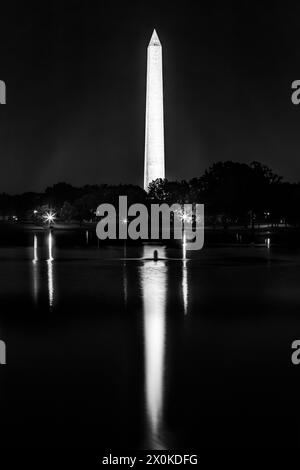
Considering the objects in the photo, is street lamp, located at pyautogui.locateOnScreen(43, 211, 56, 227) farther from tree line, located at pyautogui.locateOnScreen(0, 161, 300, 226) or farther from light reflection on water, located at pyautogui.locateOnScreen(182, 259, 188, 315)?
light reflection on water, located at pyautogui.locateOnScreen(182, 259, 188, 315)

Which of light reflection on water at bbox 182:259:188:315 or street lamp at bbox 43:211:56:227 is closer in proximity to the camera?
light reflection on water at bbox 182:259:188:315

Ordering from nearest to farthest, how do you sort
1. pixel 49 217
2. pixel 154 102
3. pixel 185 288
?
pixel 185 288, pixel 154 102, pixel 49 217

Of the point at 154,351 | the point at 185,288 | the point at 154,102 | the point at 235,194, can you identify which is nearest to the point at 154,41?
the point at 154,102

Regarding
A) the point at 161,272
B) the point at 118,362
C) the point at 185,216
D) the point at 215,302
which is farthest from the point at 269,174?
the point at 118,362

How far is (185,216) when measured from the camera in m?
101

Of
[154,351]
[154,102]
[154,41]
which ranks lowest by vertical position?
[154,351]

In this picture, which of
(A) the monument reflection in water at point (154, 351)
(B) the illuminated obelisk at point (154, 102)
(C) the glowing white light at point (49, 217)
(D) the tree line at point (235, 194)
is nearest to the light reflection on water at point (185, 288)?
(A) the monument reflection in water at point (154, 351)

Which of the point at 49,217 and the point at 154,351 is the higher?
the point at 49,217

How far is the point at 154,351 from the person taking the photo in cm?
1009

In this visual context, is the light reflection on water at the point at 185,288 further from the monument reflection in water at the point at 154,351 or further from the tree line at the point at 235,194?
the tree line at the point at 235,194

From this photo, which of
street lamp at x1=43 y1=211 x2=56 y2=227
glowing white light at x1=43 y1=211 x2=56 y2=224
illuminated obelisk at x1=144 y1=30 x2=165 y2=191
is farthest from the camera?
glowing white light at x1=43 y1=211 x2=56 y2=224

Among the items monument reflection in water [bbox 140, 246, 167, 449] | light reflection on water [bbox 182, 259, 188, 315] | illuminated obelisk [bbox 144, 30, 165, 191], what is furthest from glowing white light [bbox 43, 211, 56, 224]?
monument reflection in water [bbox 140, 246, 167, 449]

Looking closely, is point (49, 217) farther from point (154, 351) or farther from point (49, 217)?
point (154, 351)

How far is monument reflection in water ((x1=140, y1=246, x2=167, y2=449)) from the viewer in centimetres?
659
